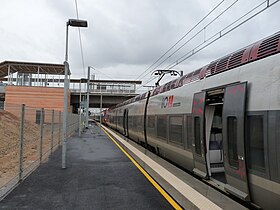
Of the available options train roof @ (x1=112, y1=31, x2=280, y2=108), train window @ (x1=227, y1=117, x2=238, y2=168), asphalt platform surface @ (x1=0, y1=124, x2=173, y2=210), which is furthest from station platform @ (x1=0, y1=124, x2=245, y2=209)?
train roof @ (x1=112, y1=31, x2=280, y2=108)

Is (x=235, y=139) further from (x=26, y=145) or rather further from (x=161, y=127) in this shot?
(x=26, y=145)

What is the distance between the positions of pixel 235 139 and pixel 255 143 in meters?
0.60

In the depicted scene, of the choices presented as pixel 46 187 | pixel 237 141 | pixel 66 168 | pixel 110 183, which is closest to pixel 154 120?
pixel 66 168

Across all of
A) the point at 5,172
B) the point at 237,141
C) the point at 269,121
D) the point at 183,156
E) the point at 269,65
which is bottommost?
the point at 5,172

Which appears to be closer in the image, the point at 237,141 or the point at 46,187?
the point at 237,141

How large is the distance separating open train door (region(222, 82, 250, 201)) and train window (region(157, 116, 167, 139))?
5.09 metres

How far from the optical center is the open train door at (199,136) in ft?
22.8

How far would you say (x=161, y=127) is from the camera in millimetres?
11266

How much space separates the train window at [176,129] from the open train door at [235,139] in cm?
312

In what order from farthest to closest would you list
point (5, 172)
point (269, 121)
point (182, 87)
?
point (5, 172) → point (182, 87) → point (269, 121)

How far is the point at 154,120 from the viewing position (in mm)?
12664

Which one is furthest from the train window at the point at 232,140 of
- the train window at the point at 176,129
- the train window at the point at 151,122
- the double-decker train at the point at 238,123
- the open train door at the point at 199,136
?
the train window at the point at 151,122

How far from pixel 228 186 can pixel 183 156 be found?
2934 millimetres

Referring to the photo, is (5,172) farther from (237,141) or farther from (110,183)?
(237,141)
